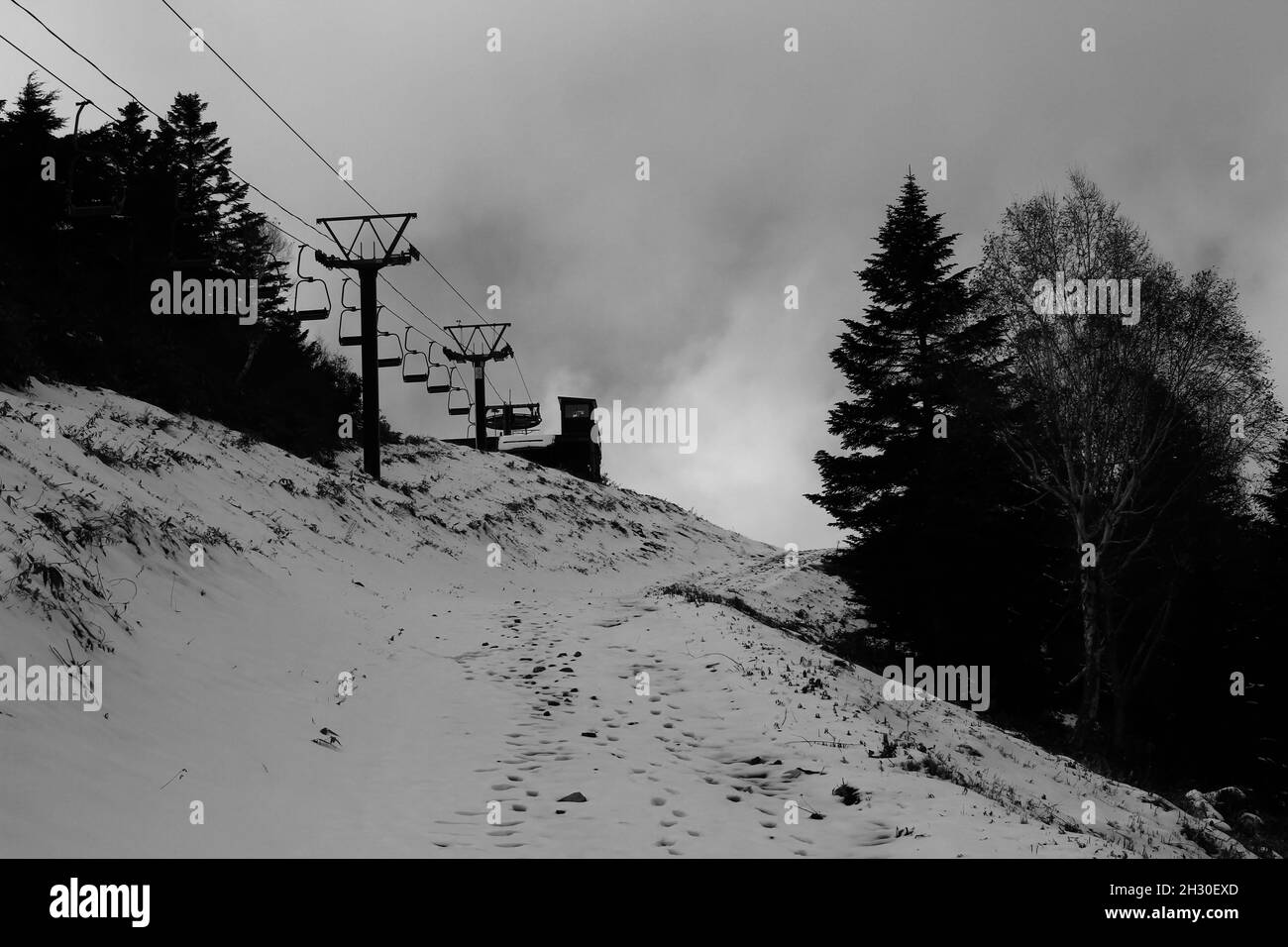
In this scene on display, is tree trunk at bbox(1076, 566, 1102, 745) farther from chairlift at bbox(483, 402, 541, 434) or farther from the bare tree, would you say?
chairlift at bbox(483, 402, 541, 434)

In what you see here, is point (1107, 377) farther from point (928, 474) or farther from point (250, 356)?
point (250, 356)

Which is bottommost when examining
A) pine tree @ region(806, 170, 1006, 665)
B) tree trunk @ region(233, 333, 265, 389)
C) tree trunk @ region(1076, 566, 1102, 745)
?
tree trunk @ region(1076, 566, 1102, 745)

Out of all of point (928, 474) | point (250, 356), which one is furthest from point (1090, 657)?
point (250, 356)

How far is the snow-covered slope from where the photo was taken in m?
6.27

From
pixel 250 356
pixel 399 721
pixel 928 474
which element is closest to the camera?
pixel 399 721

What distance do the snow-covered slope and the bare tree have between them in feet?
30.4

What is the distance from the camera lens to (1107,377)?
68.4 ft

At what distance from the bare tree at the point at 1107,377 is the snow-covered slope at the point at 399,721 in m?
9.28

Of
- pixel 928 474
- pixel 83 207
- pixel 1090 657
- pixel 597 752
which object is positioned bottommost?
pixel 1090 657

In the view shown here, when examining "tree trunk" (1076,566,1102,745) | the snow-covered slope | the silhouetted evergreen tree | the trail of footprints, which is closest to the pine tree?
the silhouetted evergreen tree

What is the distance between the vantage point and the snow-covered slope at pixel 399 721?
627 centimetres

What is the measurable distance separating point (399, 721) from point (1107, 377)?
19.6 m

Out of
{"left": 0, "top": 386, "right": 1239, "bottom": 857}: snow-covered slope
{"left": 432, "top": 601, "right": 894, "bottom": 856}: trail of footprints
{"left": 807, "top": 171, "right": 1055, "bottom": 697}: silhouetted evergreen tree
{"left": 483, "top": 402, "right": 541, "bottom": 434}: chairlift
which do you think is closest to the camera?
{"left": 0, "top": 386, "right": 1239, "bottom": 857}: snow-covered slope
